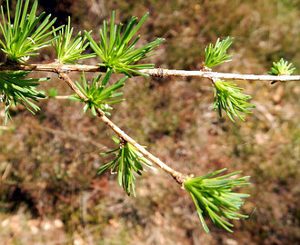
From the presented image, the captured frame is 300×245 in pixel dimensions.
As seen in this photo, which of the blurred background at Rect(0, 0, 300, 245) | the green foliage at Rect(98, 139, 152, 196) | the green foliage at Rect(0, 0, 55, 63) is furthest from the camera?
the blurred background at Rect(0, 0, 300, 245)

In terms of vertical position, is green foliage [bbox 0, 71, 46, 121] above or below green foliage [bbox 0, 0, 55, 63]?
below

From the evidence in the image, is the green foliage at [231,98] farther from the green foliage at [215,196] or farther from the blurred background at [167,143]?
the blurred background at [167,143]

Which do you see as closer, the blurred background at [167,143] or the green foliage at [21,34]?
the green foliage at [21,34]

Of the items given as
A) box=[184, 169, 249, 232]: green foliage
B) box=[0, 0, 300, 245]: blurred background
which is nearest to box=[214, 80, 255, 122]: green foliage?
box=[184, 169, 249, 232]: green foliage

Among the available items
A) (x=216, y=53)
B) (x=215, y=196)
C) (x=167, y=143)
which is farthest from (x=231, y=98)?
(x=167, y=143)

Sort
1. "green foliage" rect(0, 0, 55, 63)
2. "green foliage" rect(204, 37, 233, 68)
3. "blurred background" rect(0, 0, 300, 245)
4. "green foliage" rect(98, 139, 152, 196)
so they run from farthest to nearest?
1. "blurred background" rect(0, 0, 300, 245)
2. "green foliage" rect(204, 37, 233, 68)
3. "green foliage" rect(98, 139, 152, 196)
4. "green foliage" rect(0, 0, 55, 63)

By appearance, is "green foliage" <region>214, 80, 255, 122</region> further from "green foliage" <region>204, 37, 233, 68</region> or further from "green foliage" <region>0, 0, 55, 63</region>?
"green foliage" <region>0, 0, 55, 63</region>

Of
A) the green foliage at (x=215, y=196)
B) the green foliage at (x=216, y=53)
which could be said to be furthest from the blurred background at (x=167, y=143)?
the green foliage at (x=215, y=196)

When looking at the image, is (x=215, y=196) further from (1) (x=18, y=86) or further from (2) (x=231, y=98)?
(1) (x=18, y=86)
